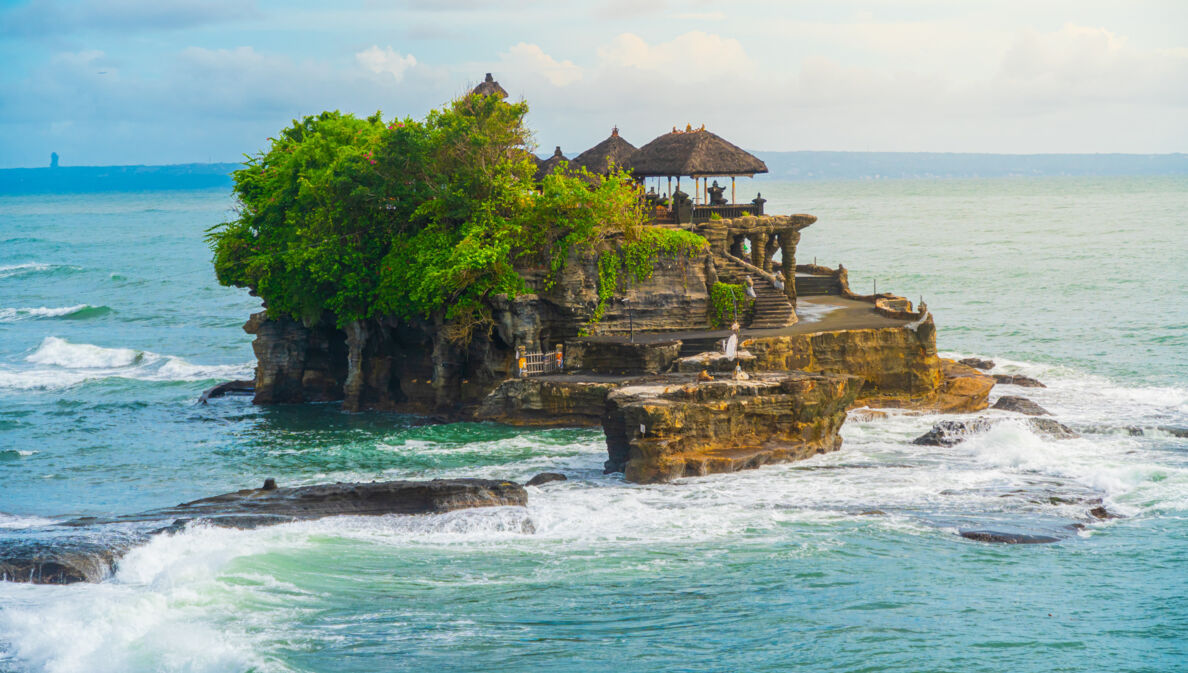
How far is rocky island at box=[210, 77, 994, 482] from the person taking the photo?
36.7 m

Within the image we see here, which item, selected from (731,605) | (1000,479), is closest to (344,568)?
(731,605)

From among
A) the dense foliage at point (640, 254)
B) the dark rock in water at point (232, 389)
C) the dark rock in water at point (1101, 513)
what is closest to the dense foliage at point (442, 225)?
the dense foliage at point (640, 254)

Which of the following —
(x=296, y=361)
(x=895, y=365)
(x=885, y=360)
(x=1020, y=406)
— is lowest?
(x=1020, y=406)

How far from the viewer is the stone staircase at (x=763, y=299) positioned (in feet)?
128

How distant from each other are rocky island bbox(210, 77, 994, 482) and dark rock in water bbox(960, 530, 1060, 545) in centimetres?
863

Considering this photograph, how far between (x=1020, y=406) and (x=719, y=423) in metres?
11.7

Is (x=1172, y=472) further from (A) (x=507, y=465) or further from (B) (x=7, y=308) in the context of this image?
(B) (x=7, y=308)

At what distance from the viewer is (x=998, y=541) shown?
81.7ft

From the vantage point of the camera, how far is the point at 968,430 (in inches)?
1340

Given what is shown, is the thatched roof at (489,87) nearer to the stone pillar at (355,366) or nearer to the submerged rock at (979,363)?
the stone pillar at (355,366)

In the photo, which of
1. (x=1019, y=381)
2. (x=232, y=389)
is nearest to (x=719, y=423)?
(x=1019, y=381)

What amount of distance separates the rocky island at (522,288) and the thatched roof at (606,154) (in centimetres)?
142

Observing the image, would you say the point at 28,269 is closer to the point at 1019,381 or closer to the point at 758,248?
the point at 758,248

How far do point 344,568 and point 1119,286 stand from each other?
6130cm
